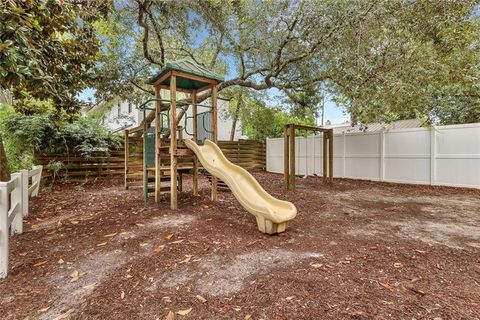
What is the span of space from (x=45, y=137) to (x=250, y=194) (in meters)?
7.02

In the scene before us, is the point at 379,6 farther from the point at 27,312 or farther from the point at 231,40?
the point at 27,312

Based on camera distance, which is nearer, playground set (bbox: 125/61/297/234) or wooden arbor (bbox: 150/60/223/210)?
playground set (bbox: 125/61/297/234)

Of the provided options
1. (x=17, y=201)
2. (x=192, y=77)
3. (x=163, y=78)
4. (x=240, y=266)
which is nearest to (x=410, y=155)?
(x=192, y=77)

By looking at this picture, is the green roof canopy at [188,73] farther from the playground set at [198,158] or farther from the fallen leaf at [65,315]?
the fallen leaf at [65,315]

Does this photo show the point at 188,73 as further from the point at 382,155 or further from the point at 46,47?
the point at 382,155

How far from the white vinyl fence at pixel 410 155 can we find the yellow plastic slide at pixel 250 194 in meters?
6.08

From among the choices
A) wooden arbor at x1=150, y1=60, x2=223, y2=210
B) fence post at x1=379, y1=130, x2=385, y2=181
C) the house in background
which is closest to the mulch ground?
wooden arbor at x1=150, y1=60, x2=223, y2=210

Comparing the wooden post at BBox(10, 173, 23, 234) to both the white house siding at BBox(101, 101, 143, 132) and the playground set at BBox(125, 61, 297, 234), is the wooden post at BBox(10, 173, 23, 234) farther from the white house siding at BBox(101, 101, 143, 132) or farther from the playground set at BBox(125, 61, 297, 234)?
the white house siding at BBox(101, 101, 143, 132)

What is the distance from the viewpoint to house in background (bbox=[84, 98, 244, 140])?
542 cm

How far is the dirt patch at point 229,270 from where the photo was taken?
6.47ft

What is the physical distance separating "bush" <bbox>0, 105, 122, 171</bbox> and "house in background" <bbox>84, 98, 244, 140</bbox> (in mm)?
923

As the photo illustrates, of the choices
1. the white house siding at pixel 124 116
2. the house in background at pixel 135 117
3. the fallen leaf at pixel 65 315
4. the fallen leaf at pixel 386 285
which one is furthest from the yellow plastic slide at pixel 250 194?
the white house siding at pixel 124 116

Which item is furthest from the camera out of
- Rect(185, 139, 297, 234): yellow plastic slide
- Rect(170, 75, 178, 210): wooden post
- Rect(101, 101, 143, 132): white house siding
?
Rect(101, 101, 143, 132): white house siding

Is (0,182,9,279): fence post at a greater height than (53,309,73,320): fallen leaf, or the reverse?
(0,182,9,279): fence post
